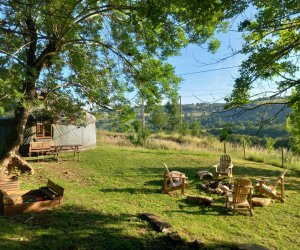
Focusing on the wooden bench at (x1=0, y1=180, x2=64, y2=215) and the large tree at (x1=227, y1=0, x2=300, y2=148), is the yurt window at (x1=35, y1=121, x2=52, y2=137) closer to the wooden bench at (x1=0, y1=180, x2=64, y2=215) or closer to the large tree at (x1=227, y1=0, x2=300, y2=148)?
the wooden bench at (x1=0, y1=180, x2=64, y2=215)

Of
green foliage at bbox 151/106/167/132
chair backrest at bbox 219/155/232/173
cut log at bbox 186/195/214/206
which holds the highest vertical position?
green foliage at bbox 151/106/167/132

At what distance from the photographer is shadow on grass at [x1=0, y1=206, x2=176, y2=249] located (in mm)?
4340

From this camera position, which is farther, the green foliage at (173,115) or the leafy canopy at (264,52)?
the green foliage at (173,115)

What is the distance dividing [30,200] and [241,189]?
14.8 feet

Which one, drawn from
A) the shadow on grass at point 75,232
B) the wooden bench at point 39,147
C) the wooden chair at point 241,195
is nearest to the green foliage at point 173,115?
the wooden bench at point 39,147

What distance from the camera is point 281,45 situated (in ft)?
12.0

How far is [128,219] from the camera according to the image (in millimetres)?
5684

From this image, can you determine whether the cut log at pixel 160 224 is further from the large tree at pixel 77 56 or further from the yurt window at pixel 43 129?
the yurt window at pixel 43 129

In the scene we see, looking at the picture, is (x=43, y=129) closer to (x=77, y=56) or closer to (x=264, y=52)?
(x=77, y=56)

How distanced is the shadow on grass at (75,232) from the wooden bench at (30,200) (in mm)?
176

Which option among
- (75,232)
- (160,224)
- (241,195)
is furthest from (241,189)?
(75,232)

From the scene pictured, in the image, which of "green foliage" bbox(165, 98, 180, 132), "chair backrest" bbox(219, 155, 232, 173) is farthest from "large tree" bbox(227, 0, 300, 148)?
"green foliage" bbox(165, 98, 180, 132)

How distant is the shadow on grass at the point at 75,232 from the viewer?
14.2 ft

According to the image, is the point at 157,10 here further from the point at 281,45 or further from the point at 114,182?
the point at 114,182
